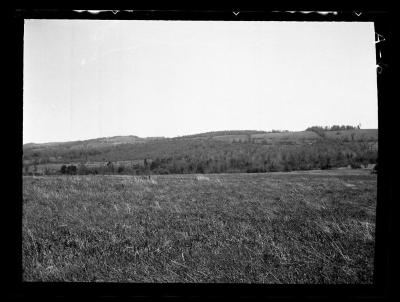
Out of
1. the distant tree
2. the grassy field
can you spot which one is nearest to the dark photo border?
the grassy field

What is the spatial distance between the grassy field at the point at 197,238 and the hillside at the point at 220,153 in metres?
10.8

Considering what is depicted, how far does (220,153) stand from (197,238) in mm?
23709

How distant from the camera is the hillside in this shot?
71.2ft

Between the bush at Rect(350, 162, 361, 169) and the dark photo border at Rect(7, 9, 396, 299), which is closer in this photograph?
the dark photo border at Rect(7, 9, 396, 299)

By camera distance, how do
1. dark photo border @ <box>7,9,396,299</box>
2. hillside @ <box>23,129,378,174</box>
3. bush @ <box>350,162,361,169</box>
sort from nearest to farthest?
1. dark photo border @ <box>7,9,396,299</box>
2. bush @ <box>350,162,361,169</box>
3. hillside @ <box>23,129,378,174</box>

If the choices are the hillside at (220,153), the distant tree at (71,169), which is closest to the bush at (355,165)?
the hillside at (220,153)

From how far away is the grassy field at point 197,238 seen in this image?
3664 millimetres

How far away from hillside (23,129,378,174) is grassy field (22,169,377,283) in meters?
10.8

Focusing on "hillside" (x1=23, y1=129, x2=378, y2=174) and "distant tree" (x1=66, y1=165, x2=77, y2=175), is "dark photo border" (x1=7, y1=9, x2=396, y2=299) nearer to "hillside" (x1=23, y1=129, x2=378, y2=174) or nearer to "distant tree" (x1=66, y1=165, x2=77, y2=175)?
"hillside" (x1=23, y1=129, x2=378, y2=174)

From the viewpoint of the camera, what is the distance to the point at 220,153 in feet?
93.5
